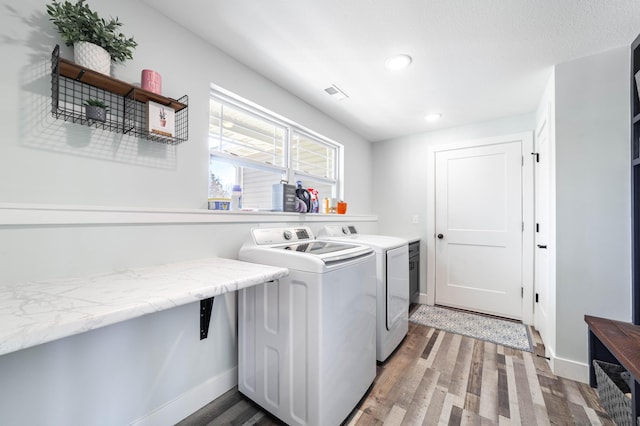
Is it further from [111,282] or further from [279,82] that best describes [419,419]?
[279,82]

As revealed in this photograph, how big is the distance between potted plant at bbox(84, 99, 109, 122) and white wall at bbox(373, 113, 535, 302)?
10.6 feet

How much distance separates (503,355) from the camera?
2.10 metres

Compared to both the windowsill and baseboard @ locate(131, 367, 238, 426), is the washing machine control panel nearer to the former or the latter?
the windowsill

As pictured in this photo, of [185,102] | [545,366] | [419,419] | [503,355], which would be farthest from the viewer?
[503,355]

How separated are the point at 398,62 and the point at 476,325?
8.84 feet

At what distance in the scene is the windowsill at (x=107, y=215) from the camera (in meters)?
0.99

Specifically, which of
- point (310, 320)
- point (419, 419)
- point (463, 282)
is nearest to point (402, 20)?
point (310, 320)

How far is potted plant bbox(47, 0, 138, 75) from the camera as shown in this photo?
1.04 meters

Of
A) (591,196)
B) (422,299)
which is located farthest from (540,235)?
(422,299)

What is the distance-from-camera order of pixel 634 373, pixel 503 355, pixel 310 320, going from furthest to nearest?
pixel 503 355
pixel 310 320
pixel 634 373

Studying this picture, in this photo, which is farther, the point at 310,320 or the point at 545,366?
the point at 545,366

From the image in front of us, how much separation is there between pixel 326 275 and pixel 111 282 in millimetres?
916

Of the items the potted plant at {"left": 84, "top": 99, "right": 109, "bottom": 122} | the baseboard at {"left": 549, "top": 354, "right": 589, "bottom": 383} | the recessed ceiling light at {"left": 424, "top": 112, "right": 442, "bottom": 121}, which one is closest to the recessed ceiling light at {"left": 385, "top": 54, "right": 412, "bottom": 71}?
the recessed ceiling light at {"left": 424, "top": 112, "right": 442, "bottom": 121}

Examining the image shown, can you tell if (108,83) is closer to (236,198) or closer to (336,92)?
(236,198)
